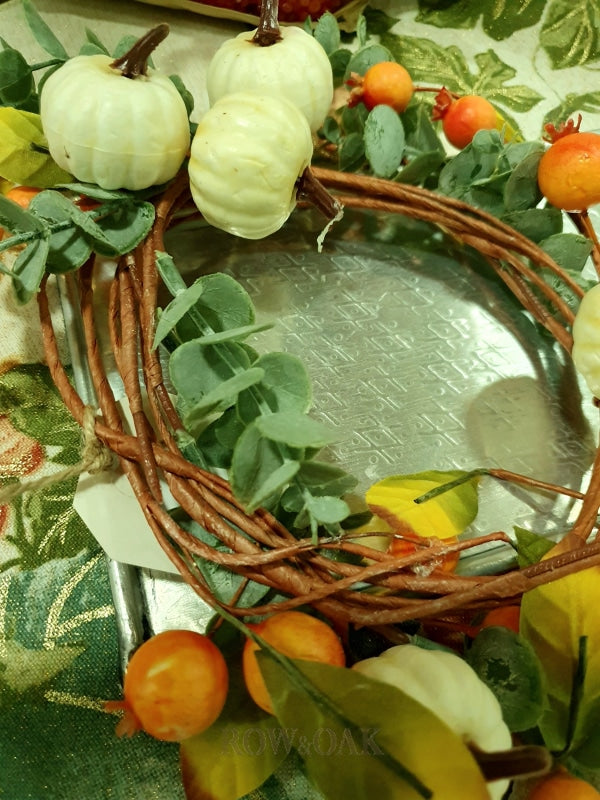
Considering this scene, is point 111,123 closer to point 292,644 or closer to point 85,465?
point 85,465

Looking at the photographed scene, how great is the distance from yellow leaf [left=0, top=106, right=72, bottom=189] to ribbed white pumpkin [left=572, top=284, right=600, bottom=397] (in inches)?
15.2

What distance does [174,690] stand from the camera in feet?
1.10

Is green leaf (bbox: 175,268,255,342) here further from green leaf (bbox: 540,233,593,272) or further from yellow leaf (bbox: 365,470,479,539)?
green leaf (bbox: 540,233,593,272)

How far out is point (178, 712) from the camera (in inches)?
13.1

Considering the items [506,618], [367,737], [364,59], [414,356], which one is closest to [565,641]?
[506,618]

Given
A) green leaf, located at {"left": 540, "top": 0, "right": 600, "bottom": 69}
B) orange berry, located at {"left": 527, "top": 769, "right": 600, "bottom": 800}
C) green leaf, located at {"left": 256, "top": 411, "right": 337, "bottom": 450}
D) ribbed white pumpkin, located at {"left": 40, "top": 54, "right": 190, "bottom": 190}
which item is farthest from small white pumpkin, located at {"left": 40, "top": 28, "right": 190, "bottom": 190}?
green leaf, located at {"left": 540, "top": 0, "right": 600, "bottom": 69}

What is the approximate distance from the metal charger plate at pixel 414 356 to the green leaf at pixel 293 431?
0.48 ft

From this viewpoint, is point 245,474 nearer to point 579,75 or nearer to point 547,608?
point 547,608

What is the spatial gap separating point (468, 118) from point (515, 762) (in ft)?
1.78

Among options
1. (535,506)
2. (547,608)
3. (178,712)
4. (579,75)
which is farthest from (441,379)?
(579,75)

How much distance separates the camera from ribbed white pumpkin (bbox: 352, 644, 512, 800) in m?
0.31

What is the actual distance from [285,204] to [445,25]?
0.50 meters

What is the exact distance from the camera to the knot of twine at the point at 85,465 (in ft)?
1.28

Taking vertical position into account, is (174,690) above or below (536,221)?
below
